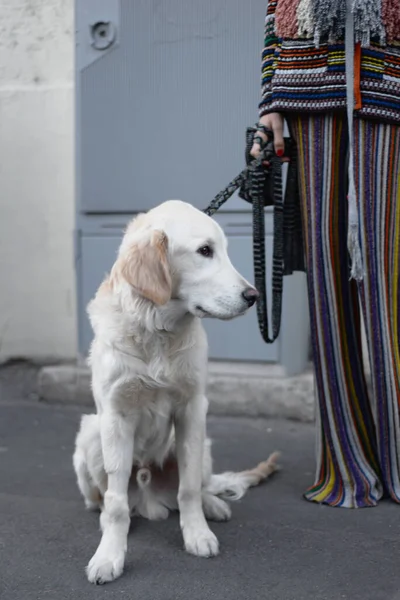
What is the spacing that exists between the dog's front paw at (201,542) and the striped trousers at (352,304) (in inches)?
26.2

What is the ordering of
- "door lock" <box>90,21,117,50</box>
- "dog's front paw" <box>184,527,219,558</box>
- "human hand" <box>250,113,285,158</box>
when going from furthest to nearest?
"door lock" <box>90,21,117,50</box> < "human hand" <box>250,113,285,158</box> < "dog's front paw" <box>184,527,219,558</box>

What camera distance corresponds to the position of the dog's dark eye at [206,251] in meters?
2.52

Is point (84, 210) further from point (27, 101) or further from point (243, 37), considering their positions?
point (243, 37)

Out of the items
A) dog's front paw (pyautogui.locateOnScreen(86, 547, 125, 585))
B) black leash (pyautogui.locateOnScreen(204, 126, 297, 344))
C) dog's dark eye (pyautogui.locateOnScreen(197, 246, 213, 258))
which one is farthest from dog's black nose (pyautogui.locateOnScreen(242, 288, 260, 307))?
dog's front paw (pyautogui.locateOnScreen(86, 547, 125, 585))

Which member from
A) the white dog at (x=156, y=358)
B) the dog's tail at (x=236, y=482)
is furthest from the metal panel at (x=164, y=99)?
the white dog at (x=156, y=358)

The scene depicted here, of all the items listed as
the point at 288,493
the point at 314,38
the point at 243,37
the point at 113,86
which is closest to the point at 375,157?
the point at 314,38

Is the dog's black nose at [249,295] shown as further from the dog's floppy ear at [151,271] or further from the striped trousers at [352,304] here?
the striped trousers at [352,304]

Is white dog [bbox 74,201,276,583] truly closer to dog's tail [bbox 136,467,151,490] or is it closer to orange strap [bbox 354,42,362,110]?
dog's tail [bbox 136,467,151,490]

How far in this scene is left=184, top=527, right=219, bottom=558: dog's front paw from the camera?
2.57 m

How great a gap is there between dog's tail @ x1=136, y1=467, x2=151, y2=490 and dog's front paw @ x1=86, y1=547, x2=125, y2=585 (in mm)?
418

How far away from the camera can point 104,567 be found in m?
2.40

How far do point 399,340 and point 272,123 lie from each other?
3.22ft

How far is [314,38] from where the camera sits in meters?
2.81

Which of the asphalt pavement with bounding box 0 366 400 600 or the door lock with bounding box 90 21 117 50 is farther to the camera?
the door lock with bounding box 90 21 117 50
